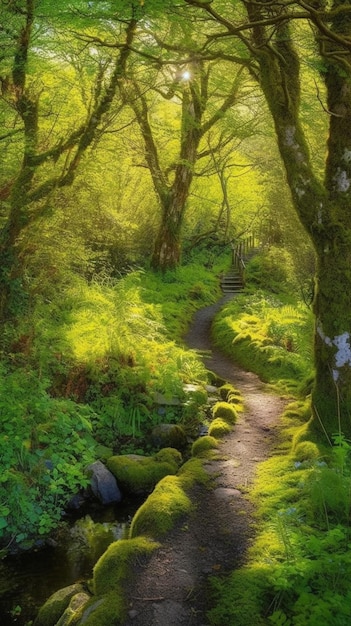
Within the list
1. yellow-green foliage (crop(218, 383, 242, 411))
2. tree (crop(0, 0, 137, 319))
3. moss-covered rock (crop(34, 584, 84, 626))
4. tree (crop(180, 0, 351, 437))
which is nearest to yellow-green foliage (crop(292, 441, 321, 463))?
tree (crop(180, 0, 351, 437))

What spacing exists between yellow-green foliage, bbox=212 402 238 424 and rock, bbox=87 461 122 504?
2189 mm

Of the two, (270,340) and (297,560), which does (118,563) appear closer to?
(297,560)

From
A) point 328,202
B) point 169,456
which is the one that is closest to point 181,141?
point 328,202

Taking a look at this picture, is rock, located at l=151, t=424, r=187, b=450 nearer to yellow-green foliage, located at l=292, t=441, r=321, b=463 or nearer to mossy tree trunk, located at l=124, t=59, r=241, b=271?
yellow-green foliage, located at l=292, t=441, r=321, b=463

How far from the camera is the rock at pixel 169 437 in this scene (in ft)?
29.0

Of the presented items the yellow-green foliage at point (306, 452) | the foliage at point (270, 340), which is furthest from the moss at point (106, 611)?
the foliage at point (270, 340)

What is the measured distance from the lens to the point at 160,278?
20.1 metres

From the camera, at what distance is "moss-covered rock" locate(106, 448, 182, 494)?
7.64 m

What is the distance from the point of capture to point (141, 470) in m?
7.71

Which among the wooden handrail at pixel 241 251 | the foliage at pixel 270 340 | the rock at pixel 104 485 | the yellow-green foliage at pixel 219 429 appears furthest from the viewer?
the wooden handrail at pixel 241 251

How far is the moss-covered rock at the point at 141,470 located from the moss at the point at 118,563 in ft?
7.99

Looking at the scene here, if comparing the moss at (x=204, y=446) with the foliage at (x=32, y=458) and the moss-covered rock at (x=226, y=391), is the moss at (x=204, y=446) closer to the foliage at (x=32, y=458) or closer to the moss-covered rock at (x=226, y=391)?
the foliage at (x=32, y=458)

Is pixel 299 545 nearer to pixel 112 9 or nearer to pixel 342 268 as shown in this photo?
pixel 342 268

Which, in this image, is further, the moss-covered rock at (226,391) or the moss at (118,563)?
the moss-covered rock at (226,391)
